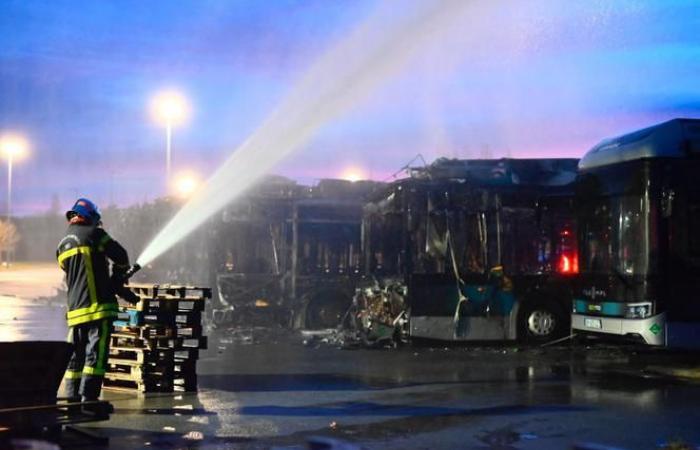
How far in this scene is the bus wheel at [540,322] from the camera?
14.0m

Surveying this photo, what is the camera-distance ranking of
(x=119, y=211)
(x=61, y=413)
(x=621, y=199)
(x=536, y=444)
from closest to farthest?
(x=61, y=413) → (x=536, y=444) → (x=621, y=199) → (x=119, y=211)

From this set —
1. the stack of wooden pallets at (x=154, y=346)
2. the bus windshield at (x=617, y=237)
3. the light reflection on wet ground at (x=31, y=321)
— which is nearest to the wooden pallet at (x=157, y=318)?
the stack of wooden pallets at (x=154, y=346)

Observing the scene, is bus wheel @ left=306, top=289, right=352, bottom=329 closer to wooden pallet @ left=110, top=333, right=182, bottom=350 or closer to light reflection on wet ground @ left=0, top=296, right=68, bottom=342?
light reflection on wet ground @ left=0, top=296, right=68, bottom=342

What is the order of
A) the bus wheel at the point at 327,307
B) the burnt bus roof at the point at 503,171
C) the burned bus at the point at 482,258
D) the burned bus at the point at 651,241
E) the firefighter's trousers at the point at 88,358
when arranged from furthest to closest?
the bus wheel at the point at 327,307 < the burnt bus roof at the point at 503,171 < the burned bus at the point at 482,258 < the burned bus at the point at 651,241 < the firefighter's trousers at the point at 88,358

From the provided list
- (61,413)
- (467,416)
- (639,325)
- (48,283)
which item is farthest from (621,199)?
(48,283)

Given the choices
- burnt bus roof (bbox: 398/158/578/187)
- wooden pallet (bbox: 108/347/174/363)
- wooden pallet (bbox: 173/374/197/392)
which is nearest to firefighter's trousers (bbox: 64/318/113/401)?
wooden pallet (bbox: 108/347/174/363)

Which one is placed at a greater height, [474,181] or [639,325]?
[474,181]

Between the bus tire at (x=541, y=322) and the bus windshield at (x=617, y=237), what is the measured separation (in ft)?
5.94

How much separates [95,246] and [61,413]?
76.3 inches

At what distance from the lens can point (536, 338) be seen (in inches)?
551

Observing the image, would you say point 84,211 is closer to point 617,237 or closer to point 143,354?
point 143,354

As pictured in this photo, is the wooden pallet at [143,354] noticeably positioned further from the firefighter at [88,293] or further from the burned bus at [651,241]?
the burned bus at [651,241]

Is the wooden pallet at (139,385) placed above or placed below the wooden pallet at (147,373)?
below

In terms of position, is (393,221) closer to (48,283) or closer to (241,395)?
(241,395)
